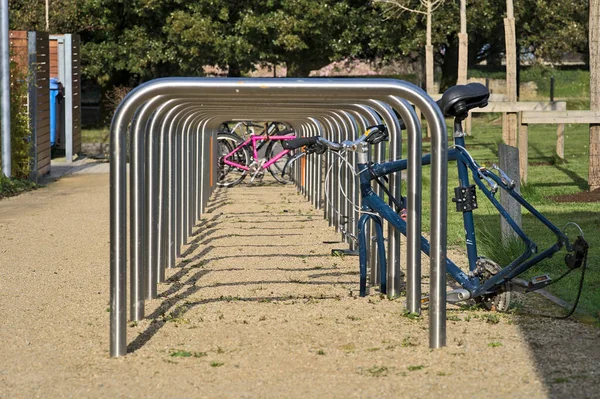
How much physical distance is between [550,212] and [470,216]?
196 inches

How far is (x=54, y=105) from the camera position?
64.2 ft

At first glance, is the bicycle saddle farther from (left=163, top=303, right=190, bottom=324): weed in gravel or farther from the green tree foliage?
the green tree foliage

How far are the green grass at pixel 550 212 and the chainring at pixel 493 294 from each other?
0.42 metres

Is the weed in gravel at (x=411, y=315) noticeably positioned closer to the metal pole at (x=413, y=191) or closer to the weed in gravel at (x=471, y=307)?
the metal pole at (x=413, y=191)

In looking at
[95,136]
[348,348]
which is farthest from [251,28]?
[348,348]

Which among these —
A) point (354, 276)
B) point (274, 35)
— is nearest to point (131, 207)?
point (354, 276)

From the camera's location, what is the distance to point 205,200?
40.1ft

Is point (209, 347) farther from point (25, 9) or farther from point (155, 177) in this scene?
point (25, 9)

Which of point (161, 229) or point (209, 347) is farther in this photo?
point (161, 229)

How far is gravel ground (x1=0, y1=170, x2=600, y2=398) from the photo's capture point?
175 inches

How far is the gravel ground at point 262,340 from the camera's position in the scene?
175 inches

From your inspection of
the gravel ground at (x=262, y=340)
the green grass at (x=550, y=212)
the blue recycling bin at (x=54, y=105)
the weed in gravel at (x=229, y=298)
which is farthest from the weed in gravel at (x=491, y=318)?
the blue recycling bin at (x=54, y=105)

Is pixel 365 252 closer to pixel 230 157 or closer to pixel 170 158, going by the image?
pixel 170 158

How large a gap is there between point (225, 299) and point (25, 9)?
81.5 feet
